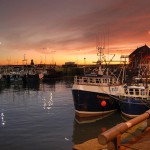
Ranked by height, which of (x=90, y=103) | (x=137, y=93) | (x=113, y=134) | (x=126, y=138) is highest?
(x=113, y=134)

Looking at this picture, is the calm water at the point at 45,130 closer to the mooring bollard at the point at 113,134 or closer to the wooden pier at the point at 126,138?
the wooden pier at the point at 126,138

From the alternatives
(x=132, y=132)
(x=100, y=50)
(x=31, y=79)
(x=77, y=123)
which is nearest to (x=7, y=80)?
(x=31, y=79)

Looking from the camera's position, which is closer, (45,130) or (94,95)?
(45,130)

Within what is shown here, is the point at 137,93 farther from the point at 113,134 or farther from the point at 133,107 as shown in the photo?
the point at 113,134

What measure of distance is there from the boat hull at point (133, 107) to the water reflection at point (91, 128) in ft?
6.59

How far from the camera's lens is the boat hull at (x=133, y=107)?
104 ft

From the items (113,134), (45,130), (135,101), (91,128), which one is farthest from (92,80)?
(113,134)

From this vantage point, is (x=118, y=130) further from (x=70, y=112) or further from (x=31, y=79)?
(x=31, y=79)

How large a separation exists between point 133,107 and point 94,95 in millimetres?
5538

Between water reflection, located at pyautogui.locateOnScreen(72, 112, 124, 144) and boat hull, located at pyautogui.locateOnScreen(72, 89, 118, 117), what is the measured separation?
1.40m

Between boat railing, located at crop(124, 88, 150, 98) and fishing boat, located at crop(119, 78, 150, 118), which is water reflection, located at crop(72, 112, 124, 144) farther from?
boat railing, located at crop(124, 88, 150, 98)

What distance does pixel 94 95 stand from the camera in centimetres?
3466

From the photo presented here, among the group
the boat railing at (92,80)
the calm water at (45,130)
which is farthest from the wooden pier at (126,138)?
the boat railing at (92,80)

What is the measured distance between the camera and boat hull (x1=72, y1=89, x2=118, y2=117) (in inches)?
1366
